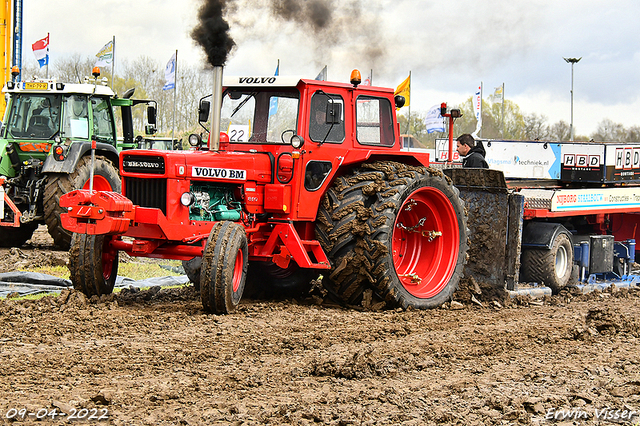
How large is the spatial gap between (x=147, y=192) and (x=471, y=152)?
4524mm

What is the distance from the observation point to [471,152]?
31.1ft

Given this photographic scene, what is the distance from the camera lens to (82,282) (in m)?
6.83

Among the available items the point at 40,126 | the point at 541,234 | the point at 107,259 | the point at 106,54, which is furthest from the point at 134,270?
the point at 106,54

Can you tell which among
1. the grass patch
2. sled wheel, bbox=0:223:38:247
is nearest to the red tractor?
the grass patch

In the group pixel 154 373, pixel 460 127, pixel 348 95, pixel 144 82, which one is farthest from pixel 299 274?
pixel 460 127

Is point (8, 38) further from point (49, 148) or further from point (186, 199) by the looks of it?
point (186, 199)

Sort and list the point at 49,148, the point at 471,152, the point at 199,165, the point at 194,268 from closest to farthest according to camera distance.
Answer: the point at 199,165
the point at 194,268
the point at 471,152
the point at 49,148

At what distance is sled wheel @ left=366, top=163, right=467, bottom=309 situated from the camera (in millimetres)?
7098

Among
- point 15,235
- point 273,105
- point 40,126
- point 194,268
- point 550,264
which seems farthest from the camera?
point 15,235

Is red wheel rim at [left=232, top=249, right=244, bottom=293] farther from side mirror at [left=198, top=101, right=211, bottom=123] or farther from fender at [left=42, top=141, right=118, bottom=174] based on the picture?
fender at [left=42, top=141, right=118, bottom=174]

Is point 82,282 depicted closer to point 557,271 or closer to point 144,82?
point 557,271

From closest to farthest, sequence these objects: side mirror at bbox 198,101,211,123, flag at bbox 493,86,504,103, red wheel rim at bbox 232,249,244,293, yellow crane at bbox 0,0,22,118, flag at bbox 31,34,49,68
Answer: red wheel rim at bbox 232,249,244,293, side mirror at bbox 198,101,211,123, yellow crane at bbox 0,0,22,118, flag at bbox 31,34,49,68, flag at bbox 493,86,504,103

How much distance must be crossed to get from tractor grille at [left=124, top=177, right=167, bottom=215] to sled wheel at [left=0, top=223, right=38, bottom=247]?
5.70 m

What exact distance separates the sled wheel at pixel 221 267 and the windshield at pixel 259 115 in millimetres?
1286
